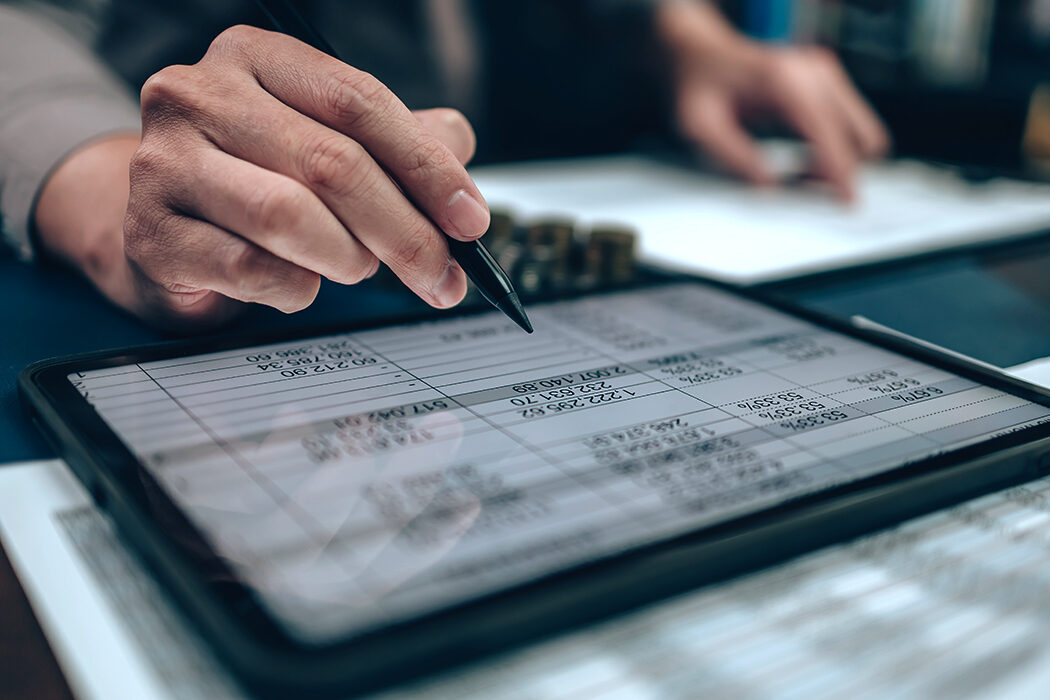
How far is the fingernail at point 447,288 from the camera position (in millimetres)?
416

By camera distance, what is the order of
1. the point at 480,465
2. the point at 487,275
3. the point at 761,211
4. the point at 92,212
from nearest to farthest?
the point at 480,465
the point at 487,275
the point at 92,212
the point at 761,211

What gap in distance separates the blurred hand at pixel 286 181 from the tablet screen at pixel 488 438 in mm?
46

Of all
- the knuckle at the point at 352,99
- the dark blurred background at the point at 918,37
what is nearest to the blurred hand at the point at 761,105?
the dark blurred background at the point at 918,37

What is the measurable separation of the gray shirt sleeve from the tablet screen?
31cm

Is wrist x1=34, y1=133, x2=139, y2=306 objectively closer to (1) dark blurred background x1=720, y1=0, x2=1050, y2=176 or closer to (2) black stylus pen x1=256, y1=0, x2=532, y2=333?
(2) black stylus pen x1=256, y1=0, x2=532, y2=333

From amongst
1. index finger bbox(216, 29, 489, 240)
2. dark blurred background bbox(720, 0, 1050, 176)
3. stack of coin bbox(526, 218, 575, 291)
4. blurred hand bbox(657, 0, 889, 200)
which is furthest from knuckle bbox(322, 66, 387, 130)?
dark blurred background bbox(720, 0, 1050, 176)

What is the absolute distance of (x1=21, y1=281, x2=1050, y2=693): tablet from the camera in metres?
0.24

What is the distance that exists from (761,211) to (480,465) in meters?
0.66

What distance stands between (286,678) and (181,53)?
0.97 metres

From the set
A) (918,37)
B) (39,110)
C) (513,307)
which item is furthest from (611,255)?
(918,37)

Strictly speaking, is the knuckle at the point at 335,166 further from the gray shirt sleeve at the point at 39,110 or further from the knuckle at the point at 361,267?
the gray shirt sleeve at the point at 39,110

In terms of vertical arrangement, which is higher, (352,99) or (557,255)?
(352,99)

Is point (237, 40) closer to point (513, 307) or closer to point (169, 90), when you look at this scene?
point (169, 90)

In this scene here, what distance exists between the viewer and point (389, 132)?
39 centimetres
